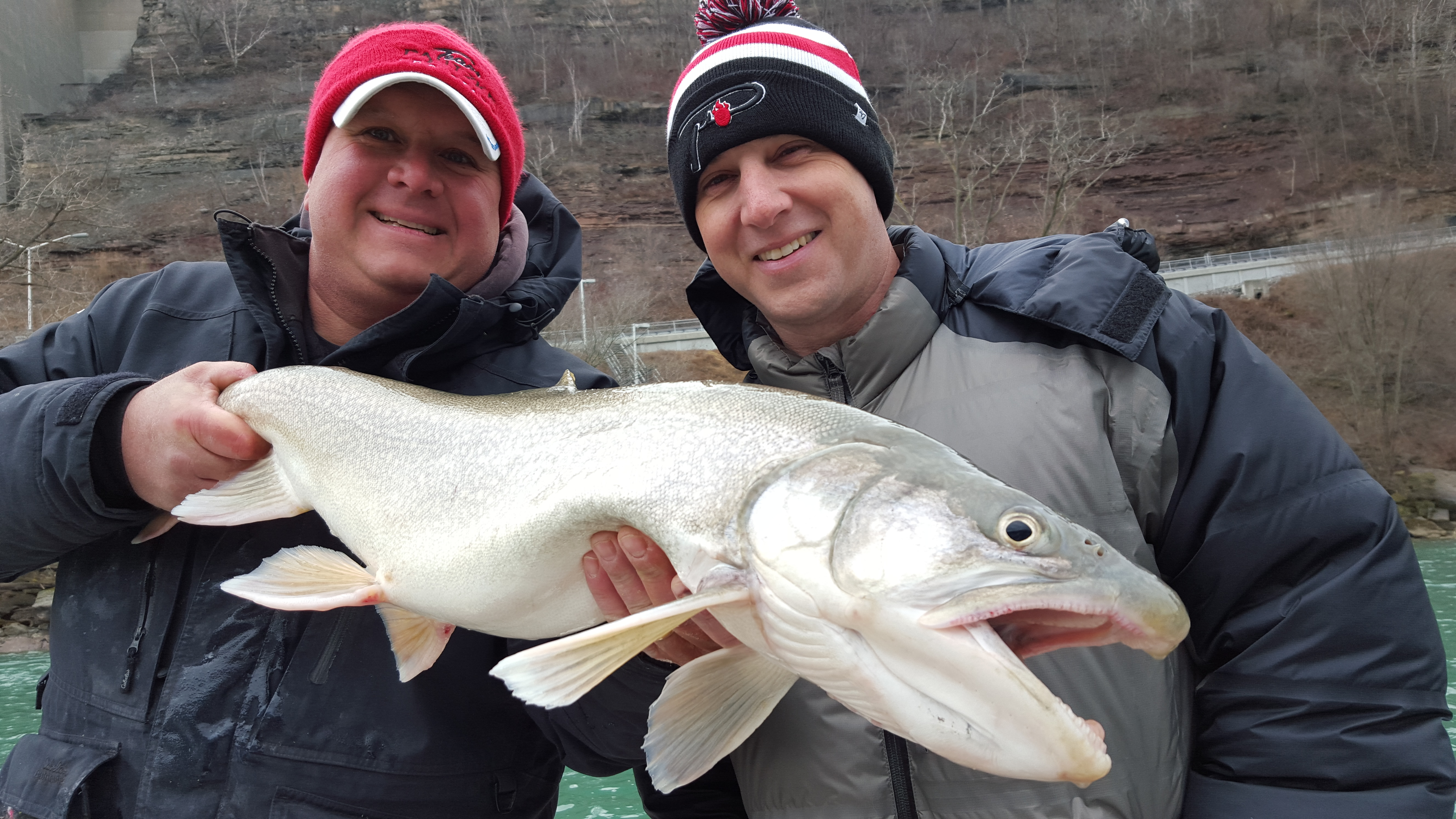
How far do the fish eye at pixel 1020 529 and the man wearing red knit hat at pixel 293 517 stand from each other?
1133mm

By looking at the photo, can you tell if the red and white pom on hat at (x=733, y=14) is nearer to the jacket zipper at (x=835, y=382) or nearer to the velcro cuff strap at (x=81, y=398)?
the jacket zipper at (x=835, y=382)

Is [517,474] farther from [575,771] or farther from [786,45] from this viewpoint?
[575,771]

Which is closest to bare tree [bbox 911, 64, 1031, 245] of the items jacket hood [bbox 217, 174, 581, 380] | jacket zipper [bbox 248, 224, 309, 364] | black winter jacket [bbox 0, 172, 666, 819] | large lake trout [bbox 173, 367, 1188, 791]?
jacket hood [bbox 217, 174, 581, 380]

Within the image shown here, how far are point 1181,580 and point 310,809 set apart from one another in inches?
100

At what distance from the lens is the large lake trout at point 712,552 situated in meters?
1.70

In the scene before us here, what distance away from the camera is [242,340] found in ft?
9.78

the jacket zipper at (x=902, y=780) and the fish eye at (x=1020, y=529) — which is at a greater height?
the fish eye at (x=1020, y=529)

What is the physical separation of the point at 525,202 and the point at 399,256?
895 mm

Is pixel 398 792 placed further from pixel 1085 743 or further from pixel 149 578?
pixel 1085 743

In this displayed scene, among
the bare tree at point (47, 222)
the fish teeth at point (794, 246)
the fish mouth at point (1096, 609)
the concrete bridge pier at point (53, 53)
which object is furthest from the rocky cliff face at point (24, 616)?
the concrete bridge pier at point (53, 53)

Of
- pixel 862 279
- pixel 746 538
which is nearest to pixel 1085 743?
pixel 746 538

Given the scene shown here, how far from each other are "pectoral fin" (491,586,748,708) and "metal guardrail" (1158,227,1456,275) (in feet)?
124

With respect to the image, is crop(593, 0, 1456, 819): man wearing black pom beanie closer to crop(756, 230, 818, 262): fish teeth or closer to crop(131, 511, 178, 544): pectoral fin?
crop(756, 230, 818, 262): fish teeth

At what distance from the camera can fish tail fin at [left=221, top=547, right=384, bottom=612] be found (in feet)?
7.89
